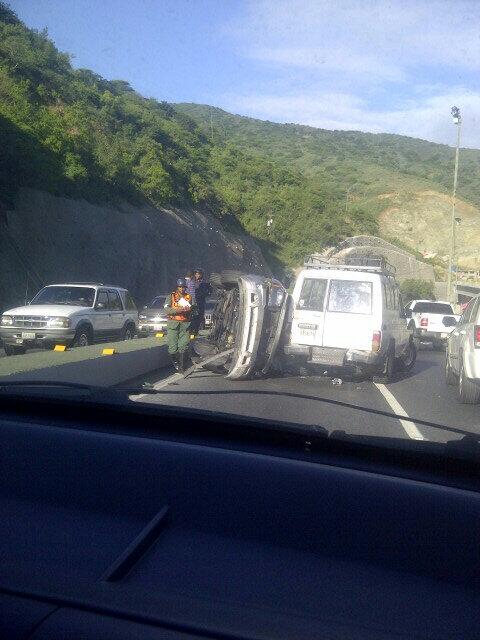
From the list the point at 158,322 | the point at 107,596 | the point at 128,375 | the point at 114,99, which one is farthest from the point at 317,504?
the point at 114,99

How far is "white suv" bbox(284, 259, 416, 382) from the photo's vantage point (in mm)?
14609

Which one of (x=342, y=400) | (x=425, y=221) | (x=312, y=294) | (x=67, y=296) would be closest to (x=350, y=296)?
(x=312, y=294)

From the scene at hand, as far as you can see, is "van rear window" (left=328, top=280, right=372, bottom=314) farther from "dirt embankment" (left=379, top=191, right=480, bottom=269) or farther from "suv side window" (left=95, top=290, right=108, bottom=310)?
"dirt embankment" (left=379, top=191, right=480, bottom=269)

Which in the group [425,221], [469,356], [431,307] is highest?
[425,221]

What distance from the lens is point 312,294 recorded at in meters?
15.2

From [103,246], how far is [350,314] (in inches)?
1183

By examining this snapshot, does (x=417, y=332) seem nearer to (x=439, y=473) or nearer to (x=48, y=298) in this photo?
(x=48, y=298)

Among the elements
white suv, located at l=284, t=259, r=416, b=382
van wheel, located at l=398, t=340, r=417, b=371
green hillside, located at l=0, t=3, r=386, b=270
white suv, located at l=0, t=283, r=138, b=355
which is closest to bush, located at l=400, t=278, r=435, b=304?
green hillside, located at l=0, t=3, r=386, b=270

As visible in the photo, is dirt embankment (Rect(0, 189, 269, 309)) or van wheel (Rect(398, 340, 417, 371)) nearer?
van wheel (Rect(398, 340, 417, 371))

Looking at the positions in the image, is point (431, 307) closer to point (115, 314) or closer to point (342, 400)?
point (115, 314)

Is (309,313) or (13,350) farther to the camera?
(13,350)

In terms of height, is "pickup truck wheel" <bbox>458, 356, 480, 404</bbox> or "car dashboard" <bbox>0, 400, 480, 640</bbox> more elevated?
"car dashboard" <bbox>0, 400, 480, 640</bbox>

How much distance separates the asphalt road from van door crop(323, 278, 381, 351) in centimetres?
87

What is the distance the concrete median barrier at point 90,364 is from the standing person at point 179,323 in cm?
53
